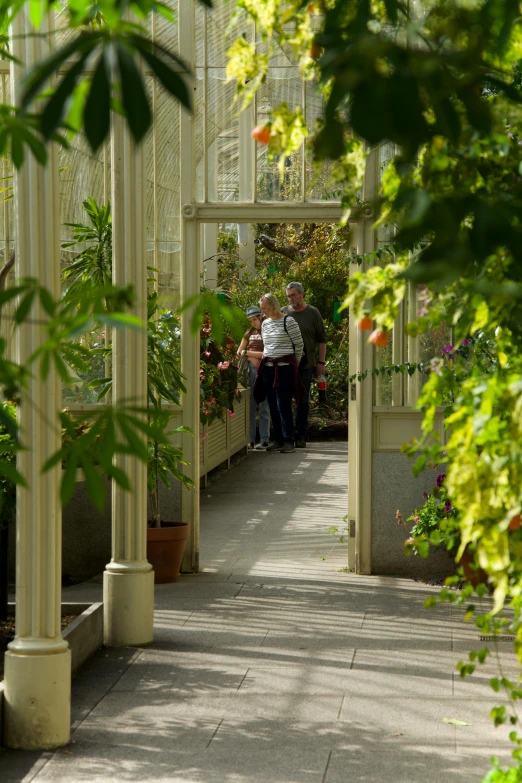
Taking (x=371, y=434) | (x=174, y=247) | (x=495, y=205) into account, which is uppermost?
(x=174, y=247)

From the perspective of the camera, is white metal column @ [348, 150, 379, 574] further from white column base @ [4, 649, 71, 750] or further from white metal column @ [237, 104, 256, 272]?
white column base @ [4, 649, 71, 750]

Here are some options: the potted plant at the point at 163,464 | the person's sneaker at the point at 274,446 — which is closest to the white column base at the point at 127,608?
the potted plant at the point at 163,464

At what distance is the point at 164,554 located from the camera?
596 cm

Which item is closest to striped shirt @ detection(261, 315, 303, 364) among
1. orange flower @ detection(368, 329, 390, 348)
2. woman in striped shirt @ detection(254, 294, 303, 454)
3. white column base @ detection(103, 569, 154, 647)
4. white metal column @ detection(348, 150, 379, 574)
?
woman in striped shirt @ detection(254, 294, 303, 454)

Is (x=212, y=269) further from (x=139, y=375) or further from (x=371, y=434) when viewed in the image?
(x=139, y=375)

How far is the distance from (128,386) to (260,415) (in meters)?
7.46

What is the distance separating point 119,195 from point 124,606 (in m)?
1.84

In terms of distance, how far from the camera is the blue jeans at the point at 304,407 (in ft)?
36.8

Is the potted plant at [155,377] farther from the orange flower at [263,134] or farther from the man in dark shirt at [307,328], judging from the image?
the man in dark shirt at [307,328]

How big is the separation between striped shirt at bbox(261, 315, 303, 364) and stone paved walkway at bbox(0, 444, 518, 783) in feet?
13.7

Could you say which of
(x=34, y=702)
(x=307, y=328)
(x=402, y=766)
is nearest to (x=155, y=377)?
(x=34, y=702)

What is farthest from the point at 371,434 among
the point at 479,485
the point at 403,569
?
the point at 479,485

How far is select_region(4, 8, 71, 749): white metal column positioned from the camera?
3.42 m

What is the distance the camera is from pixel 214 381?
9477mm
